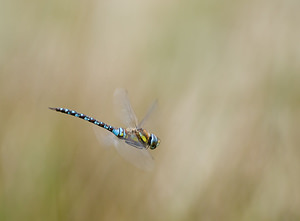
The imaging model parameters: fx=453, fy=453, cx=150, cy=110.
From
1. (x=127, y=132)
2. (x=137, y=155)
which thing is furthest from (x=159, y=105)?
(x=137, y=155)

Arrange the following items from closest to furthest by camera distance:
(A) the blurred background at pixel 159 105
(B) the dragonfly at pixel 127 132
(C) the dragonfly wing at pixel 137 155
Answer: (C) the dragonfly wing at pixel 137 155
(B) the dragonfly at pixel 127 132
(A) the blurred background at pixel 159 105

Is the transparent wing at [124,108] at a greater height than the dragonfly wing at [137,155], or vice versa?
the transparent wing at [124,108]

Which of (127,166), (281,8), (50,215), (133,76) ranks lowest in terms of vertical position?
(50,215)

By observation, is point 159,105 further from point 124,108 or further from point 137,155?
point 137,155

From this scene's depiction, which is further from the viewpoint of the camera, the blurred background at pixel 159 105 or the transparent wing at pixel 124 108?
the blurred background at pixel 159 105

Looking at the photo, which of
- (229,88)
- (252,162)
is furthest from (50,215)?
(229,88)

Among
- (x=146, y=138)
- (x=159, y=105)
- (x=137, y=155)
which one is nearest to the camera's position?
(x=137, y=155)

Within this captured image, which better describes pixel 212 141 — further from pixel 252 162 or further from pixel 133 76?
pixel 133 76
